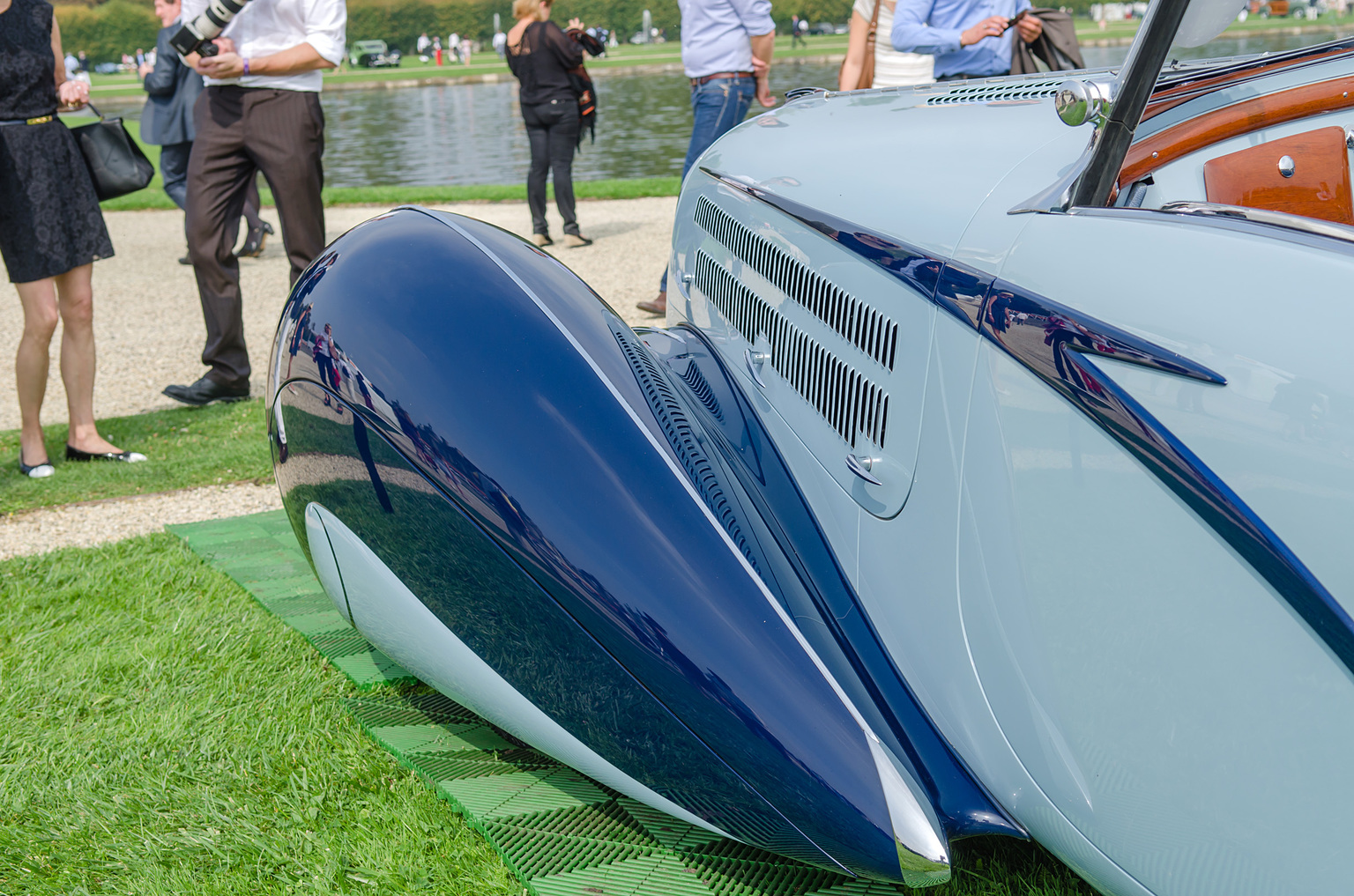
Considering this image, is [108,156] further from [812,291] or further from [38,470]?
[812,291]

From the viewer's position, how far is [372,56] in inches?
2598

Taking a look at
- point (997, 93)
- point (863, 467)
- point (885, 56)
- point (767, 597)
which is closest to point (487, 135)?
point (885, 56)

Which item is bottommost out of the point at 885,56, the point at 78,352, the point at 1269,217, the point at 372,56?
the point at 78,352

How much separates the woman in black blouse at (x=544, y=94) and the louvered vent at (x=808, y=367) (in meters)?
6.24

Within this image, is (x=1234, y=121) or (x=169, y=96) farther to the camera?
(x=169, y=96)

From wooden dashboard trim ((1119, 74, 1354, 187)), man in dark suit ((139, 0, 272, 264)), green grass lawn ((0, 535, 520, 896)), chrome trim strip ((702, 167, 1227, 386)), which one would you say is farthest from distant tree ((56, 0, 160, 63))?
wooden dashboard trim ((1119, 74, 1354, 187))

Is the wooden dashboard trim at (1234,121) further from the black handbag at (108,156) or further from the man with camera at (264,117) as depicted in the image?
the black handbag at (108,156)

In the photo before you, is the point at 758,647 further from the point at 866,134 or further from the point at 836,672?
the point at 866,134

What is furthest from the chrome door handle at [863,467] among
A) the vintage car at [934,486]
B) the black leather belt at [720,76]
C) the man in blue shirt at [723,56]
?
the black leather belt at [720,76]

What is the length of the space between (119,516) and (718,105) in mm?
3567

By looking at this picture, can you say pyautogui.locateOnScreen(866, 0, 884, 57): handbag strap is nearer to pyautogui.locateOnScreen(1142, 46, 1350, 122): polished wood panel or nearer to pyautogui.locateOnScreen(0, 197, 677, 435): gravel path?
pyautogui.locateOnScreen(0, 197, 677, 435): gravel path

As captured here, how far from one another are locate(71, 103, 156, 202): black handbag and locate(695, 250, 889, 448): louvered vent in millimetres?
2876

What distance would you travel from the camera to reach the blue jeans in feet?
18.4

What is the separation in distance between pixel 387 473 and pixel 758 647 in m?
0.66
